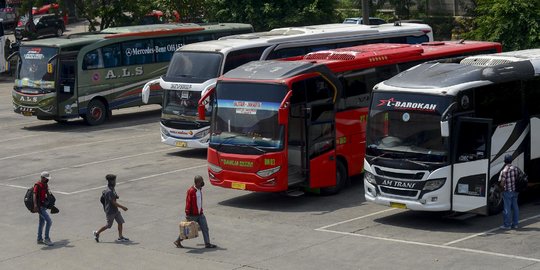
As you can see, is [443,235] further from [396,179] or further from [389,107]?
[389,107]

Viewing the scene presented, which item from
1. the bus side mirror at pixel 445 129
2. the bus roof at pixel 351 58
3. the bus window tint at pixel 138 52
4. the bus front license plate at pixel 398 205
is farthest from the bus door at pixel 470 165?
the bus window tint at pixel 138 52

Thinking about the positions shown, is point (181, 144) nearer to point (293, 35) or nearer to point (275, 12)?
point (293, 35)

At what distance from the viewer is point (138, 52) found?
36844 millimetres

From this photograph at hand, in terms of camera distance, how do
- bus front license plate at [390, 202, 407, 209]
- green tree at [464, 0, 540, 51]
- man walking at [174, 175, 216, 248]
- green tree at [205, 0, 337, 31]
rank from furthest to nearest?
green tree at [205, 0, 337, 31] → green tree at [464, 0, 540, 51] → bus front license plate at [390, 202, 407, 209] → man walking at [174, 175, 216, 248]

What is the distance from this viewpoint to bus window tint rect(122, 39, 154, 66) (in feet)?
120

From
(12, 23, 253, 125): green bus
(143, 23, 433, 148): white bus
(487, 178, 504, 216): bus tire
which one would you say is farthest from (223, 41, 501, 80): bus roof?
(12, 23, 253, 125): green bus

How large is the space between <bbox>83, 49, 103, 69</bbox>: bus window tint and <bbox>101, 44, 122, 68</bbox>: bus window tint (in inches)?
7.8

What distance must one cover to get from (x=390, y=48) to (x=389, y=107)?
17.8 feet

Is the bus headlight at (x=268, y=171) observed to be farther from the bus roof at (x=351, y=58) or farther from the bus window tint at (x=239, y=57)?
the bus window tint at (x=239, y=57)

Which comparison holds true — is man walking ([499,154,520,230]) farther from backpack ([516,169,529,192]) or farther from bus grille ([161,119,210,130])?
bus grille ([161,119,210,130])

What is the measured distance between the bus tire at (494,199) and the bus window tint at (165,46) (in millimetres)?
19050

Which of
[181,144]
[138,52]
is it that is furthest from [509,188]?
[138,52]

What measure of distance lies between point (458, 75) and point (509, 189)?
2.57 meters

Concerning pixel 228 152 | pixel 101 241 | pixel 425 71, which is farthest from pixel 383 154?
pixel 101 241
